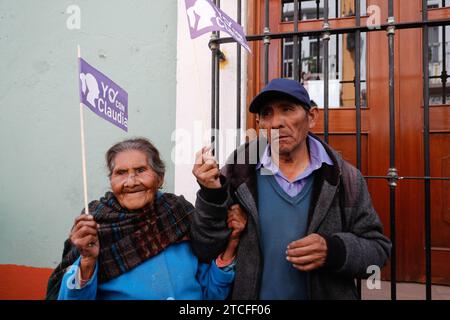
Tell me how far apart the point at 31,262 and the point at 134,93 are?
4.95 feet

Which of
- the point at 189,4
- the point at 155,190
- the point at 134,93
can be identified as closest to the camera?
the point at 189,4

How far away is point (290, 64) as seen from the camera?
8.02 feet

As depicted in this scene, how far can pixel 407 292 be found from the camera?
2197 mm

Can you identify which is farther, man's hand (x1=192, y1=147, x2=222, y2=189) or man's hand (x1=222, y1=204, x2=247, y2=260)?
man's hand (x1=222, y1=204, x2=247, y2=260)

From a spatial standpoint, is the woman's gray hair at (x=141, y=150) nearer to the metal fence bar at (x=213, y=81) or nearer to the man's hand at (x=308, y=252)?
the metal fence bar at (x=213, y=81)

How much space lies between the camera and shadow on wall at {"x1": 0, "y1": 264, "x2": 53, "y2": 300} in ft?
7.82

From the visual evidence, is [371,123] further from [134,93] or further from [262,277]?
[134,93]

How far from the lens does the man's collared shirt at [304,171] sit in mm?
1387

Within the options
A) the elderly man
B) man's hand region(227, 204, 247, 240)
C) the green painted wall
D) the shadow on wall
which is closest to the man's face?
the elderly man

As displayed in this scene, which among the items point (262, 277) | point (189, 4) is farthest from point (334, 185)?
point (189, 4)

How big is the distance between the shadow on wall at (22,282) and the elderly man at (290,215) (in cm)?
165

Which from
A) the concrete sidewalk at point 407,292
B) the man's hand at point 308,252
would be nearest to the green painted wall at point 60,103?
the man's hand at point 308,252

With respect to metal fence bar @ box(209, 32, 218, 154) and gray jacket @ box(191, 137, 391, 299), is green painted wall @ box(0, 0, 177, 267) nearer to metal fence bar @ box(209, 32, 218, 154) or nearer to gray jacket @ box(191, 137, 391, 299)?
metal fence bar @ box(209, 32, 218, 154)

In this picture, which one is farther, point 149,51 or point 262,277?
point 149,51
